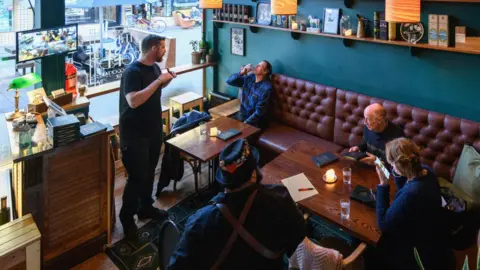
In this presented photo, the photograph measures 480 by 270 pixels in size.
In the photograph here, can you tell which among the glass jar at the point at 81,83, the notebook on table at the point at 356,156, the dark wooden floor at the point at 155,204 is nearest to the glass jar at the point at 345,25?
the notebook on table at the point at 356,156

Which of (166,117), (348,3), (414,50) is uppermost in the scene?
(348,3)

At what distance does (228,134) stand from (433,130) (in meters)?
1.89

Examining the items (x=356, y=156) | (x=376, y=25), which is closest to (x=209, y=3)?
(x=376, y=25)

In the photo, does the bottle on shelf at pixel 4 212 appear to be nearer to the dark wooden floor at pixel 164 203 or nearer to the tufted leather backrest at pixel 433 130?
the dark wooden floor at pixel 164 203

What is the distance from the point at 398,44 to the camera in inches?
156

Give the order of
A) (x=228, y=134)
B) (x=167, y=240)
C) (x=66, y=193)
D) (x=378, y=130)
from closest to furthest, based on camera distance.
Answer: (x=167, y=240), (x=66, y=193), (x=378, y=130), (x=228, y=134)

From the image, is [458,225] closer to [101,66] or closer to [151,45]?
[151,45]

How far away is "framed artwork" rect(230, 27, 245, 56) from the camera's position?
5.60 meters

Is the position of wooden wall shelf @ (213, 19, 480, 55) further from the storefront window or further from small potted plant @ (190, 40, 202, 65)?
the storefront window

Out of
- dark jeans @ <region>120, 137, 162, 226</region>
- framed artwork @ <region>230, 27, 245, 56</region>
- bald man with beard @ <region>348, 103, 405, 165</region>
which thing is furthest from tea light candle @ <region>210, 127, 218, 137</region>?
framed artwork @ <region>230, 27, 245, 56</region>

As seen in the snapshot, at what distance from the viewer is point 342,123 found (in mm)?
4531

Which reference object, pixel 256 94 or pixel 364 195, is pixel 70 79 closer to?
pixel 256 94

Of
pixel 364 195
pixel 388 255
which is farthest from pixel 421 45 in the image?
pixel 388 255

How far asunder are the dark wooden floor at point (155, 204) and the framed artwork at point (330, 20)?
2.11m
